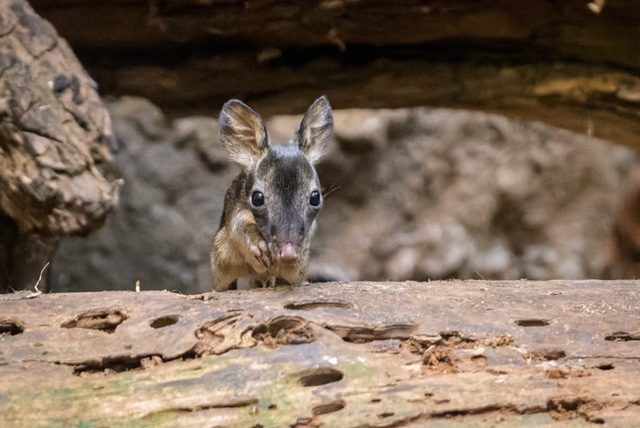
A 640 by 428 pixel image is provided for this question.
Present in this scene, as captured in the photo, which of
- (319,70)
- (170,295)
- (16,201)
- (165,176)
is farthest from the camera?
(165,176)

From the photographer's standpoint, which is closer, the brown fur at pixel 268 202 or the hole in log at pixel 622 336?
the hole in log at pixel 622 336

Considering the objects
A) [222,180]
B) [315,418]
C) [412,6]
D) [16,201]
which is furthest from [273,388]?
[222,180]

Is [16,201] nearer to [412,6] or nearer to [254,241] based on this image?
[254,241]

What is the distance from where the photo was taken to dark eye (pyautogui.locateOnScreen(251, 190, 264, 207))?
13.9 feet

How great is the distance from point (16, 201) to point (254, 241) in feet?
5.85

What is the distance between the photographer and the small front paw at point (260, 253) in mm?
4250

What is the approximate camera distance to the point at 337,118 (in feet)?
27.2

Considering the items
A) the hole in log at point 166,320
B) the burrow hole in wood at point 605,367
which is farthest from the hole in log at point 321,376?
the burrow hole in wood at point 605,367

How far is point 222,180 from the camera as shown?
316 inches

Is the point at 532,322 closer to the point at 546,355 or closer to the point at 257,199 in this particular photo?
the point at 546,355

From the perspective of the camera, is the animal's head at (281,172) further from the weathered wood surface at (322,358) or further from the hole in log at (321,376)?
the hole in log at (321,376)

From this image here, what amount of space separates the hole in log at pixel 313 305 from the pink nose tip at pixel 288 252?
40 centimetres

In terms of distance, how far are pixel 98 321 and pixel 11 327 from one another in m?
0.38

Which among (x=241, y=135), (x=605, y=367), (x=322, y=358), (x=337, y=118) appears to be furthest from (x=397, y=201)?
(x=322, y=358)
